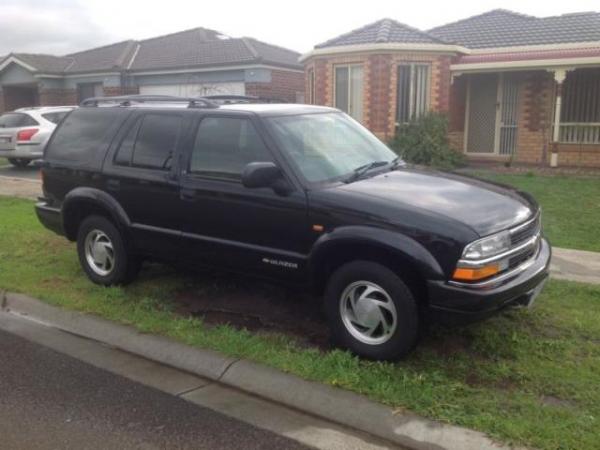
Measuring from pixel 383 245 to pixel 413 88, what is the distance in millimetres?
13320

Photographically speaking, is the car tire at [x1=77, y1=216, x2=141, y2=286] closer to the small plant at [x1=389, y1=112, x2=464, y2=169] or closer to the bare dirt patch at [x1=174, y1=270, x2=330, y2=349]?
the bare dirt patch at [x1=174, y1=270, x2=330, y2=349]

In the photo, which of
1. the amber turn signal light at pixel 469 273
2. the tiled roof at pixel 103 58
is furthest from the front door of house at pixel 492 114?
the tiled roof at pixel 103 58

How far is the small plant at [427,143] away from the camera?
15656 millimetres

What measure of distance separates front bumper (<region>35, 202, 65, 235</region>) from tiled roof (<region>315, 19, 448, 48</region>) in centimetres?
1171

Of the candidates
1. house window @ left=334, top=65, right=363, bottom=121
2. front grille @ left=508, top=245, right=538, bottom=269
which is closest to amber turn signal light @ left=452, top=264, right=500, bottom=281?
front grille @ left=508, top=245, right=538, bottom=269

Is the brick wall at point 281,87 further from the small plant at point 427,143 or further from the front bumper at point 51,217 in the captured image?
the front bumper at point 51,217

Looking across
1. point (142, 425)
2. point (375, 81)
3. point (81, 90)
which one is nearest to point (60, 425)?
point (142, 425)

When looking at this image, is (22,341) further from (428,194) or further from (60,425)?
(428,194)

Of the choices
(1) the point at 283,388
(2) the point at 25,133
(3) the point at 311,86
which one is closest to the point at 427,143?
(3) the point at 311,86

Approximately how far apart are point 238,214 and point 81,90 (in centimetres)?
2716

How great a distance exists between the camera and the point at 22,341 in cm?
517

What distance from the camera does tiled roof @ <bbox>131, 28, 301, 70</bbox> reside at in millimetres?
24094

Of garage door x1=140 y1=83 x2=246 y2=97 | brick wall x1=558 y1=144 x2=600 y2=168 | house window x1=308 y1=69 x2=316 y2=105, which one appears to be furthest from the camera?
garage door x1=140 y1=83 x2=246 y2=97

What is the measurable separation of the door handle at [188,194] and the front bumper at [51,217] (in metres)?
1.79
